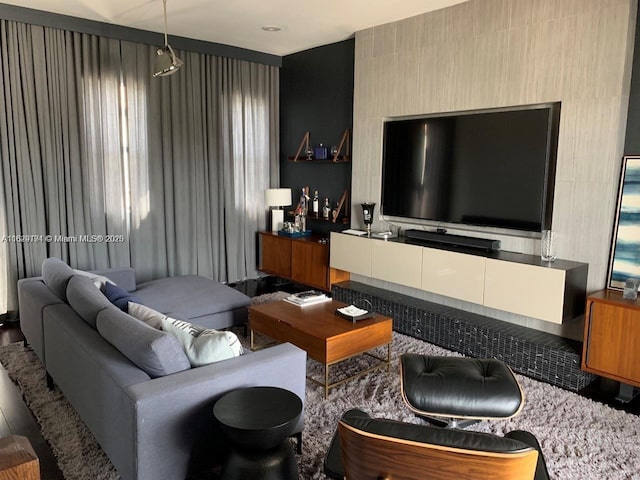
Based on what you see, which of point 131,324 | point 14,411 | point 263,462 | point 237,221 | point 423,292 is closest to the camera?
point 263,462

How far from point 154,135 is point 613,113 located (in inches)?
163

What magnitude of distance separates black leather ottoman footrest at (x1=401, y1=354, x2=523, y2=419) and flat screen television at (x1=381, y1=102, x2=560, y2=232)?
163 centimetres

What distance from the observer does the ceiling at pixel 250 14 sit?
415cm

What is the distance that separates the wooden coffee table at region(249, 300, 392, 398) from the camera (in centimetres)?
303

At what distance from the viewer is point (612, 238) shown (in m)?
3.34

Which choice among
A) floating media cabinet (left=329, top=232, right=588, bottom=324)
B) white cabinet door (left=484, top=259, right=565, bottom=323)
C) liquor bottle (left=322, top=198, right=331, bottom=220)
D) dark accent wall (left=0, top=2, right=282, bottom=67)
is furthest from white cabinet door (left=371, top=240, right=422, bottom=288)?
dark accent wall (left=0, top=2, right=282, bottom=67)

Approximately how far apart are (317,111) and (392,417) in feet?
12.5

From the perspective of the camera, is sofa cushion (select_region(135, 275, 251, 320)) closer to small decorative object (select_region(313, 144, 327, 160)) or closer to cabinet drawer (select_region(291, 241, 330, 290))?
cabinet drawer (select_region(291, 241, 330, 290))

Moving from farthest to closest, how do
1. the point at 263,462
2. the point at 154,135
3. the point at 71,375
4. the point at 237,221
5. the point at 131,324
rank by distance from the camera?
the point at 237,221
the point at 154,135
the point at 71,375
the point at 131,324
the point at 263,462

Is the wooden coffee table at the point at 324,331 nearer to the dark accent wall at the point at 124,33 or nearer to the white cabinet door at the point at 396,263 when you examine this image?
the white cabinet door at the point at 396,263

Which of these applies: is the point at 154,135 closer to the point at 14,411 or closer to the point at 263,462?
the point at 14,411

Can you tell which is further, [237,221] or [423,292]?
[237,221]

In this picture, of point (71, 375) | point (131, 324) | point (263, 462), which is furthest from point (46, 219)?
point (263, 462)

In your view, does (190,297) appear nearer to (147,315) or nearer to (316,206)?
(147,315)
